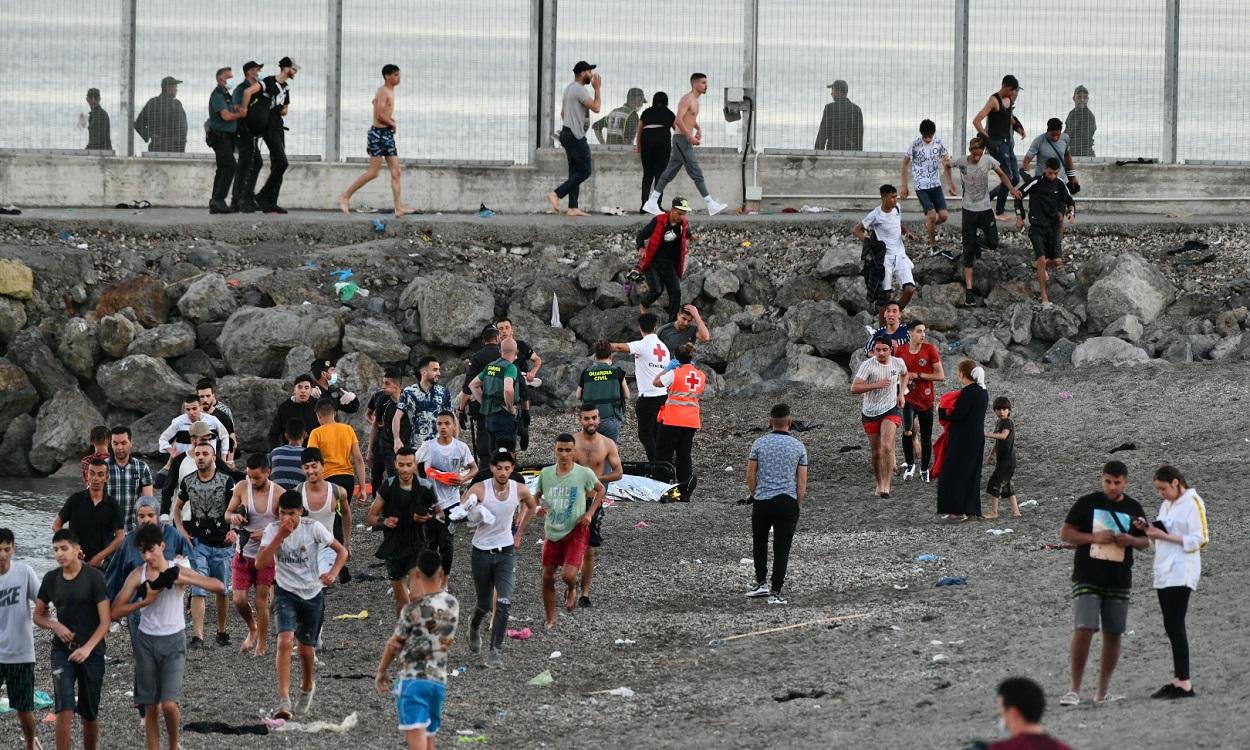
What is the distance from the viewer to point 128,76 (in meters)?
25.8

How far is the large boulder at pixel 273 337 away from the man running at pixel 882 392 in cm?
784

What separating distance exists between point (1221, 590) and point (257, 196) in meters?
16.0

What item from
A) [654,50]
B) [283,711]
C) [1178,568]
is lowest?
[283,711]

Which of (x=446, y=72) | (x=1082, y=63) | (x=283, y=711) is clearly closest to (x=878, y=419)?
(x=283, y=711)

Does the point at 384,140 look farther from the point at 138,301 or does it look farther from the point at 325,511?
the point at 325,511

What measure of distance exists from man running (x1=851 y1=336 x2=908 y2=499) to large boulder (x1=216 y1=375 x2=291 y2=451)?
694 cm

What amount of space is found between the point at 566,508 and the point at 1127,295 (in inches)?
468

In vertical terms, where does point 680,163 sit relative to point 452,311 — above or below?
above

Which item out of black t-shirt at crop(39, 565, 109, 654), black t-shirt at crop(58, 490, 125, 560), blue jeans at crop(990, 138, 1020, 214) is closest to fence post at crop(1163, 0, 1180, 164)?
blue jeans at crop(990, 138, 1020, 214)

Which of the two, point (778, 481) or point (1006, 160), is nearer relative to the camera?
point (778, 481)

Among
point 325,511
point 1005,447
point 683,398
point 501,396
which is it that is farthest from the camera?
point 683,398

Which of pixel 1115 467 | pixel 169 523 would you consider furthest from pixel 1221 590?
pixel 169 523

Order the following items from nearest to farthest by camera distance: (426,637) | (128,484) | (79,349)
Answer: (426,637) → (128,484) → (79,349)

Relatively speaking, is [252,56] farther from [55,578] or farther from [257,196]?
[55,578]
